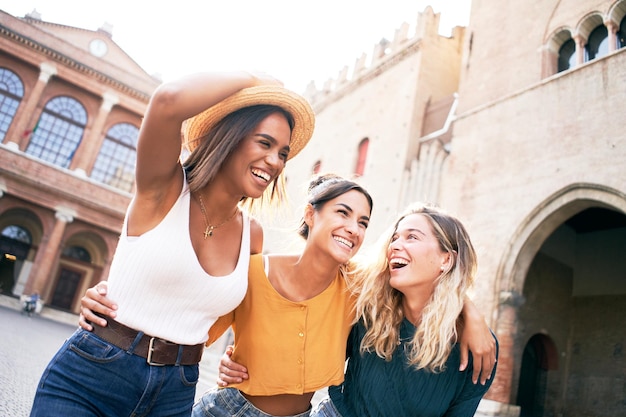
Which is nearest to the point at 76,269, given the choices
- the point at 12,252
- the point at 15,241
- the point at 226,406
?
the point at 12,252

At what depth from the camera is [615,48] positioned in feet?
27.9

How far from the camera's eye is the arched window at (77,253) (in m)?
22.2

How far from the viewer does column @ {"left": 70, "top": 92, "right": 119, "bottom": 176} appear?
21.7 meters

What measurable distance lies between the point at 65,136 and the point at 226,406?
933 inches

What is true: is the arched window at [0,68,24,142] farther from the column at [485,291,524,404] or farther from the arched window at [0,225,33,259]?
the column at [485,291,524,404]

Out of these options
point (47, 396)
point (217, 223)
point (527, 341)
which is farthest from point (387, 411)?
point (527, 341)

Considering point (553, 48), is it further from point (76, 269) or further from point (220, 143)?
point (76, 269)

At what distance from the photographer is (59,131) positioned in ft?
71.9

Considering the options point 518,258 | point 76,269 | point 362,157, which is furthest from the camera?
point 76,269

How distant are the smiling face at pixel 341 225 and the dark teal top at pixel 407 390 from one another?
582 millimetres

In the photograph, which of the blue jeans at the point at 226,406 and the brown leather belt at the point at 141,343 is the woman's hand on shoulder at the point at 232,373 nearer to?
the blue jeans at the point at 226,406

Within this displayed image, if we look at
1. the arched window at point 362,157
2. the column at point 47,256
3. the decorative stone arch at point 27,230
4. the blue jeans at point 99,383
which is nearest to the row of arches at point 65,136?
the column at point 47,256

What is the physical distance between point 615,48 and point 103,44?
24.9 m

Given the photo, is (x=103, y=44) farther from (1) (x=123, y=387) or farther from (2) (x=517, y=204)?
(1) (x=123, y=387)
